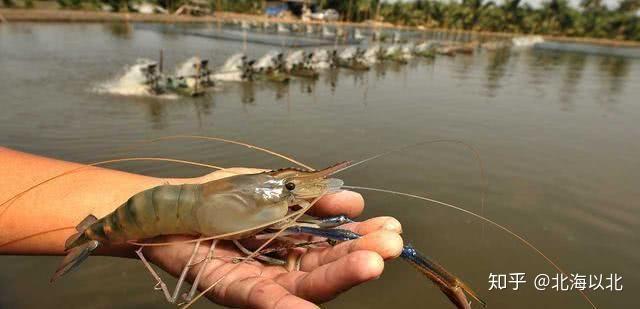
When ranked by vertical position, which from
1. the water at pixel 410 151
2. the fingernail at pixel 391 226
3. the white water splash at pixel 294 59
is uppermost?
the white water splash at pixel 294 59

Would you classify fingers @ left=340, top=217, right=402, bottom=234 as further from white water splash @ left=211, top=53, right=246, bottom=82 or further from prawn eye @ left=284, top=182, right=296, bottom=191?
white water splash @ left=211, top=53, right=246, bottom=82

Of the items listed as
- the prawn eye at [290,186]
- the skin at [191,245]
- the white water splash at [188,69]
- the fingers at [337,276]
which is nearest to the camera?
the fingers at [337,276]

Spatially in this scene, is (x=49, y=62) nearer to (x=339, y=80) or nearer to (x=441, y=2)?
(x=339, y=80)

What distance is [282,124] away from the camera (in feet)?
36.7

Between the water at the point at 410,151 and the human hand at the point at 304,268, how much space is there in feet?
6.00

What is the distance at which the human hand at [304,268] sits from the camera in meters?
2.19

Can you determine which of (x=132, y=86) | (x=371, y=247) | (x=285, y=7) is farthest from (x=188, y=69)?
(x=285, y=7)

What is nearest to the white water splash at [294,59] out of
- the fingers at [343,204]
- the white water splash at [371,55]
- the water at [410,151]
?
the water at [410,151]

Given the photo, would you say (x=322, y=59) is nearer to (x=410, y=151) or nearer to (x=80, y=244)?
(x=410, y=151)

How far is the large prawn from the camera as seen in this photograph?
9.67 ft

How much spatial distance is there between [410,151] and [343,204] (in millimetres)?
6183

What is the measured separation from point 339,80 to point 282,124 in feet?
32.0

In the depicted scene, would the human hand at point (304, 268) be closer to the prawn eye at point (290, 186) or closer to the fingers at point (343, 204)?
the fingers at point (343, 204)

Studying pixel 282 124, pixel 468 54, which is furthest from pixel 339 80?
pixel 468 54
